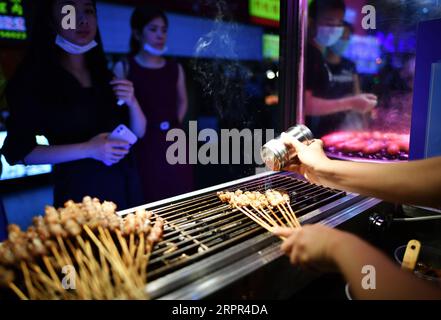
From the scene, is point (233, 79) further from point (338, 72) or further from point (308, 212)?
point (308, 212)

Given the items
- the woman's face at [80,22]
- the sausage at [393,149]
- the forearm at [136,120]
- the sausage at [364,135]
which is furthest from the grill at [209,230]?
the woman's face at [80,22]

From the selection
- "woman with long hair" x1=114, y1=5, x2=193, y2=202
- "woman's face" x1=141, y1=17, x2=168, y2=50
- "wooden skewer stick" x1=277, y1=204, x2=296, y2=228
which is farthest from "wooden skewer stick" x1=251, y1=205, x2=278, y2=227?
"woman's face" x1=141, y1=17, x2=168, y2=50

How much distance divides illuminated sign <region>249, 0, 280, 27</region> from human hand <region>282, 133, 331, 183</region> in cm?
599

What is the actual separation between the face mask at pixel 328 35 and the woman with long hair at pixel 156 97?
88.3 inches

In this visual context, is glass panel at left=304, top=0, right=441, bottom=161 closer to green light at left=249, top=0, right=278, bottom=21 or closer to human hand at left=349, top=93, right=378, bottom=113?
human hand at left=349, top=93, right=378, bottom=113

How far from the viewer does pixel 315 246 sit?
50.3 inches

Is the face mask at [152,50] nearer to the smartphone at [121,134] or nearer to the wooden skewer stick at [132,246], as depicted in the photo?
the smartphone at [121,134]

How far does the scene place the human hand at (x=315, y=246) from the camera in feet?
Result: 4.12

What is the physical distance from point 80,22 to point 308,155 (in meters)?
2.79

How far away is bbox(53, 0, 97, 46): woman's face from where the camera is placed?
124 inches

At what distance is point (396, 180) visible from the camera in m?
1.75

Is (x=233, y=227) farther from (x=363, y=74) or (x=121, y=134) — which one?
(x=363, y=74)

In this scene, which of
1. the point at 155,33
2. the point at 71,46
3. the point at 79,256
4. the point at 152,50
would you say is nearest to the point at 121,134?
the point at 71,46

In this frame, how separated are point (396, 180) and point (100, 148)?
3064 millimetres
